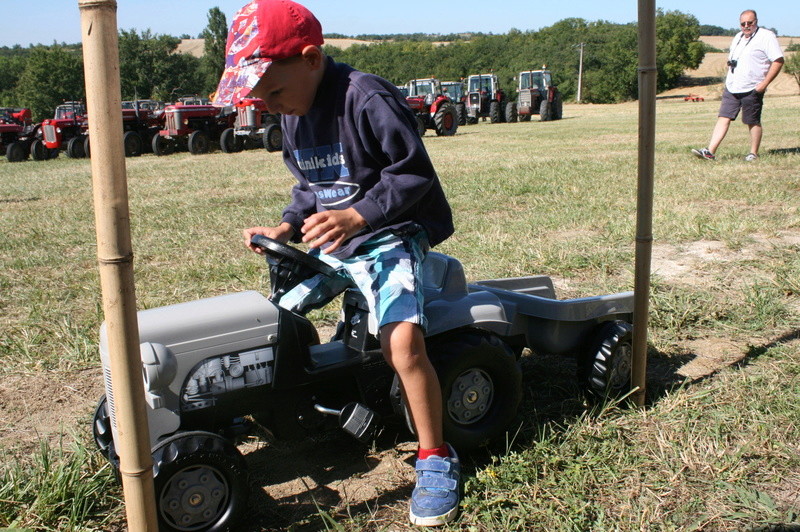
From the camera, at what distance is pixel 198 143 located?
18.2m

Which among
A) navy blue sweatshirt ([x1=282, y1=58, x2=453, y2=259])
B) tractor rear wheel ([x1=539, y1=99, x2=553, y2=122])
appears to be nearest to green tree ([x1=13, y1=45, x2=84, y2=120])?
tractor rear wheel ([x1=539, y1=99, x2=553, y2=122])

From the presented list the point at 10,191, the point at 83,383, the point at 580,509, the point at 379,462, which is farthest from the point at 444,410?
the point at 10,191

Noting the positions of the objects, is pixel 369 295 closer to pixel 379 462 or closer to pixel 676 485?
pixel 379 462

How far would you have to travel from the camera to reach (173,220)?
679 cm

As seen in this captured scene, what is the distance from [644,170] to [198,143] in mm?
17059

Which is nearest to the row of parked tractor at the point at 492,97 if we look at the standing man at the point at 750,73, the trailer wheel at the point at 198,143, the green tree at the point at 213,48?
the trailer wheel at the point at 198,143

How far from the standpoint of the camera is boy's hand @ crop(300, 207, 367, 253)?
1.86m

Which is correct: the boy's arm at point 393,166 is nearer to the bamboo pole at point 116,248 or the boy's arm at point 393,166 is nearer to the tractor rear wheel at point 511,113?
the bamboo pole at point 116,248

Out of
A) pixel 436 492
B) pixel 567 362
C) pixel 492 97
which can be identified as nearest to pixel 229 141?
pixel 492 97

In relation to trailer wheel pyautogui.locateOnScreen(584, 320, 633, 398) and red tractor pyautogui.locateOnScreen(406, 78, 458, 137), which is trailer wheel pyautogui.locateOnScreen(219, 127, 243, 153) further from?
trailer wheel pyautogui.locateOnScreen(584, 320, 633, 398)

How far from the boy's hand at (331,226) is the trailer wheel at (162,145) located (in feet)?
58.0

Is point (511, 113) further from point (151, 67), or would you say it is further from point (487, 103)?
point (151, 67)

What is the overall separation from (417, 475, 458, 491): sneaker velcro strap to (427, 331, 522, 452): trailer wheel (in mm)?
175

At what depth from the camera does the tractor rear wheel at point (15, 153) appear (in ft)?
62.2
